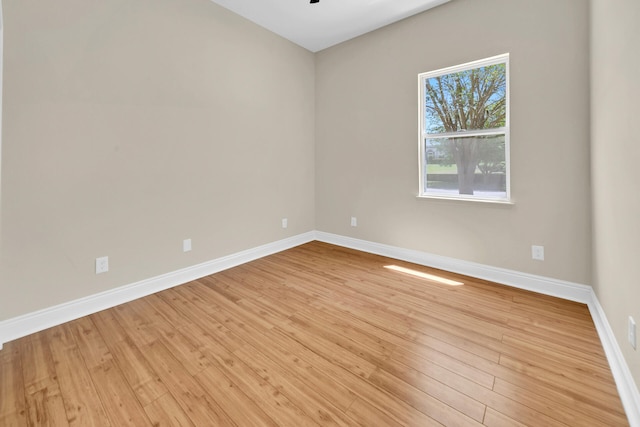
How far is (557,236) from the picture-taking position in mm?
2432

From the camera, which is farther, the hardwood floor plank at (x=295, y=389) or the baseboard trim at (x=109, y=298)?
the baseboard trim at (x=109, y=298)

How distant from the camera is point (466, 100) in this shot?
2904 mm

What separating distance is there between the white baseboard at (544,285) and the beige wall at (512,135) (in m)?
0.08

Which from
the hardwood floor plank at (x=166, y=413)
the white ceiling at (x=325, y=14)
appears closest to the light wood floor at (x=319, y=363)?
the hardwood floor plank at (x=166, y=413)

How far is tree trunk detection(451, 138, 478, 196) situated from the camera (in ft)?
9.46

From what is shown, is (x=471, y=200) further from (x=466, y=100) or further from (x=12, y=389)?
(x=12, y=389)

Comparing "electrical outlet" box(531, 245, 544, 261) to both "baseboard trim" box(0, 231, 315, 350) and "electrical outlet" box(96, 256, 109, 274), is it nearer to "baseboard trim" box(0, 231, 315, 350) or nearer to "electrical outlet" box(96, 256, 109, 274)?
"baseboard trim" box(0, 231, 315, 350)

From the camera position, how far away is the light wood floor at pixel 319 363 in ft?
4.23

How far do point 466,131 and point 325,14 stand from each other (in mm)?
2080

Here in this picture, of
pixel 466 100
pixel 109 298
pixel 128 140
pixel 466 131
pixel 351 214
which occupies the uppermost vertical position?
pixel 466 100

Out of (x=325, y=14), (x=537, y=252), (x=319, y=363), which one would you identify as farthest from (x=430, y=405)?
(x=325, y=14)

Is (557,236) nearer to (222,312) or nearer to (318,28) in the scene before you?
(222,312)

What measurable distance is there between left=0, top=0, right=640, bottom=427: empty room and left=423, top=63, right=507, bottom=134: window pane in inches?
0.8

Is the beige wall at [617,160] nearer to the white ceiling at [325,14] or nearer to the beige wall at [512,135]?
the beige wall at [512,135]
